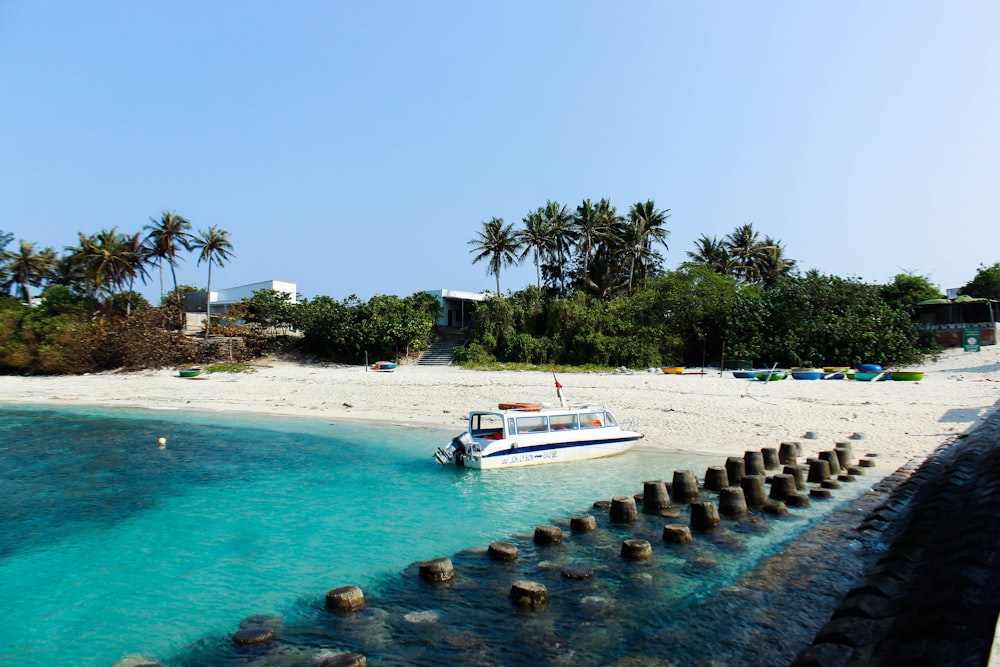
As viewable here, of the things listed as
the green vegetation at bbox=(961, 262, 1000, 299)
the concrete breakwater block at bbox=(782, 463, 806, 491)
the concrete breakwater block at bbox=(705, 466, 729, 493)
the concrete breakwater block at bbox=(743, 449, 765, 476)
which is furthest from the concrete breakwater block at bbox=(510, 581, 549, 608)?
the green vegetation at bbox=(961, 262, 1000, 299)

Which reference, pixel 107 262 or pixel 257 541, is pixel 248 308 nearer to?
pixel 107 262

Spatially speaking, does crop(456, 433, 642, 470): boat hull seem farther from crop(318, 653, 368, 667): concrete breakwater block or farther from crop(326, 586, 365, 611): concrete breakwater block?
crop(318, 653, 368, 667): concrete breakwater block

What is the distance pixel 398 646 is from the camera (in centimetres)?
853

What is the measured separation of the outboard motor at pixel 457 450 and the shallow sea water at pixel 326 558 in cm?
46

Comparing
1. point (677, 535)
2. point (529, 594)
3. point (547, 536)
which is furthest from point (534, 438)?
point (529, 594)

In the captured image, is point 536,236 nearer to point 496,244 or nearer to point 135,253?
point 496,244

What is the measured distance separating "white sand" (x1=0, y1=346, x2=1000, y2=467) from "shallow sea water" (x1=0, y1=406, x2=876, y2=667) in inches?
176

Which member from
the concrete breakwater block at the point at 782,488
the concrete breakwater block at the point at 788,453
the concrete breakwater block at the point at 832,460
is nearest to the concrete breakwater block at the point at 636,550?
the concrete breakwater block at the point at 782,488

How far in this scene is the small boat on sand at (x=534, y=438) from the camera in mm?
19484

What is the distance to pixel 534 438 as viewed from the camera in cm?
1975

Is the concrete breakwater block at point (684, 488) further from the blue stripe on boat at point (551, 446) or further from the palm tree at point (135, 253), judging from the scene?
the palm tree at point (135, 253)

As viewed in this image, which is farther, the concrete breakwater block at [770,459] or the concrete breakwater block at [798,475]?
the concrete breakwater block at [770,459]

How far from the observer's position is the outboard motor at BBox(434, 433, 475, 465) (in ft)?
64.6

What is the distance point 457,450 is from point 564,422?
3.80 metres
